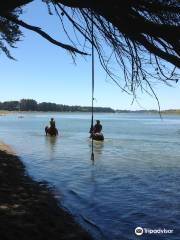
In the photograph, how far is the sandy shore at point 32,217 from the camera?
24.1 ft

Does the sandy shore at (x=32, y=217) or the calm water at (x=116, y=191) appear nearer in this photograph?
the sandy shore at (x=32, y=217)

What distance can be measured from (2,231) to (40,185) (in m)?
6.49

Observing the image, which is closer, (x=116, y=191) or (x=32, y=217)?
(x=32, y=217)

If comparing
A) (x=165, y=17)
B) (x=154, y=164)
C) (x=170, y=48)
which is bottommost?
(x=154, y=164)

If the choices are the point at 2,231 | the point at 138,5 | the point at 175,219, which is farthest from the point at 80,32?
the point at 175,219

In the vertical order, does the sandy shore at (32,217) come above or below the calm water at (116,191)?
above

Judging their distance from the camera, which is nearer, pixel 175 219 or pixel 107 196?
pixel 175 219

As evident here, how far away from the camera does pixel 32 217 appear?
845cm

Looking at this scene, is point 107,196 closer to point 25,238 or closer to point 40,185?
point 40,185

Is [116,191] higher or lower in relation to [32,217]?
lower

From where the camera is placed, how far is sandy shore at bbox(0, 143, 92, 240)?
7.35m

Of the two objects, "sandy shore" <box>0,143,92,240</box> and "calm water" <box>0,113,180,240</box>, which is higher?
"sandy shore" <box>0,143,92,240</box>

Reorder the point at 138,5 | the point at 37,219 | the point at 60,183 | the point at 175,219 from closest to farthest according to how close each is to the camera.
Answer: the point at 138,5
the point at 37,219
the point at 175,219
the point at 60,183

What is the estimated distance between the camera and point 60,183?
1417cm
